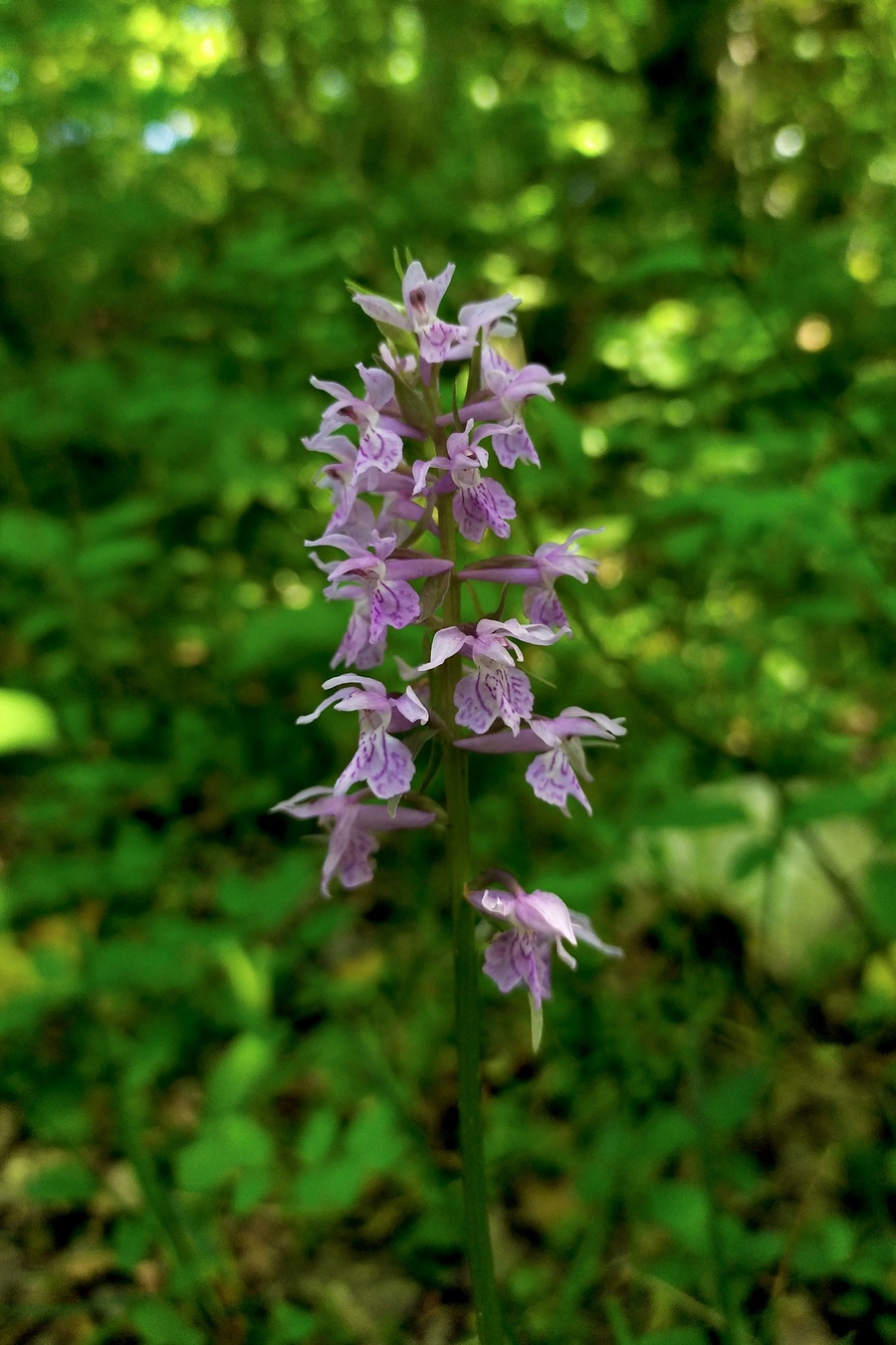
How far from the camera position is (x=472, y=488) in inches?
50.5

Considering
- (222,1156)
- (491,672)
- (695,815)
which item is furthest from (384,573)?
(222,1156)

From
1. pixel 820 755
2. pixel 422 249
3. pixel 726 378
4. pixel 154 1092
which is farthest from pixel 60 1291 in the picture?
pixel 422 249

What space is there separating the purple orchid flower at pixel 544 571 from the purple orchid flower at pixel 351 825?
336 millimetres

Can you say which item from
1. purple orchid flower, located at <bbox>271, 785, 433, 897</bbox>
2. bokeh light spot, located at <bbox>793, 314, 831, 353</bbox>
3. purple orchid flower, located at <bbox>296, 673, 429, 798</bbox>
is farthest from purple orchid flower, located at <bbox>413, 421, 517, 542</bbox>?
bokeh light spot, located at <bbox>793, 314, 831, 353</bbox>

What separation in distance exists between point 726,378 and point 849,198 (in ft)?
6.14

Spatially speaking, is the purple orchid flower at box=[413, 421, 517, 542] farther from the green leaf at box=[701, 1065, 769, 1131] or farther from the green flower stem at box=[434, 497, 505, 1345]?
the green leaf at box=[701, 1065, 769, 1131]

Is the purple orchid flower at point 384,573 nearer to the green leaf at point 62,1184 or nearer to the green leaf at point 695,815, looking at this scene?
the green leaf at point 695,815

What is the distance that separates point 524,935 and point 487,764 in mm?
712

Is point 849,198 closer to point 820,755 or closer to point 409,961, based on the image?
point 820,755

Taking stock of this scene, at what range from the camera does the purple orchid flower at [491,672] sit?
1.24 meters

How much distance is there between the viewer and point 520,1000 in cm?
277

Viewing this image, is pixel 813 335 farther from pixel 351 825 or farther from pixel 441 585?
pixel 351 825

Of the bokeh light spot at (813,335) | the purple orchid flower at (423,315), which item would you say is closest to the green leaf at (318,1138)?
the purple orchid flower at (423,315)

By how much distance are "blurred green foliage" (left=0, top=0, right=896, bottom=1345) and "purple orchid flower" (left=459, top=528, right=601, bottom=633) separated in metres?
0.55
